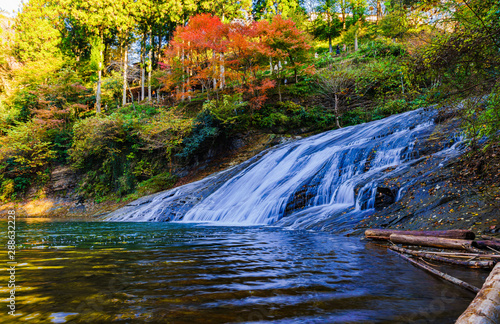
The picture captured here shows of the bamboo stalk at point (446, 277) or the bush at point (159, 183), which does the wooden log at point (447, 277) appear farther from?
the bush at point (159, 183)

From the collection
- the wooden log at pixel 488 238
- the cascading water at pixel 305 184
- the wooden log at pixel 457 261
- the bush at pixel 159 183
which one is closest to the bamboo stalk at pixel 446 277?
the wooden log at pixel 457 261

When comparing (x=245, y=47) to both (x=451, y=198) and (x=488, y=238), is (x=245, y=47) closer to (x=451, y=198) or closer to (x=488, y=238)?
(x=451, y=198)

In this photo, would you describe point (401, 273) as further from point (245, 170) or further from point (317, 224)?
point (245, 170)

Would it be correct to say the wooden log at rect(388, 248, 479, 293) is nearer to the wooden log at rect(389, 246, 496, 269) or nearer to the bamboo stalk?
the bamboo stalk

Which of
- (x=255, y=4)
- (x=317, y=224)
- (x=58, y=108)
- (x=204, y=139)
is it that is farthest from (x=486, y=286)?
(x=255, y=4)

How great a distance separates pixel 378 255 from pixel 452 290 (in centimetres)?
154

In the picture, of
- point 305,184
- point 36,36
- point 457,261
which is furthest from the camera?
point 36,36

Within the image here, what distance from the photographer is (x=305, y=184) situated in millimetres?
9766

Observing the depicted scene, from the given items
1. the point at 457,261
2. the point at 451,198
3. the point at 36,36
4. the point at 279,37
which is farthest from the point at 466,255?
the point at 36,36

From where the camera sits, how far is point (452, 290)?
7.94ft

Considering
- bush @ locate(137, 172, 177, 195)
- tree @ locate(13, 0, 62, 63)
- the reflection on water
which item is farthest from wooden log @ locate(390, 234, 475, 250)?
Answer: tree @ locate(13, 0, 62, 63)

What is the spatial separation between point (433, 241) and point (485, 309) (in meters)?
2.87

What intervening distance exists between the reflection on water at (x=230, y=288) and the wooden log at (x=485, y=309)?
0.22 m

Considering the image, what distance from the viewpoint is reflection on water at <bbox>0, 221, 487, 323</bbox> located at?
189cm
